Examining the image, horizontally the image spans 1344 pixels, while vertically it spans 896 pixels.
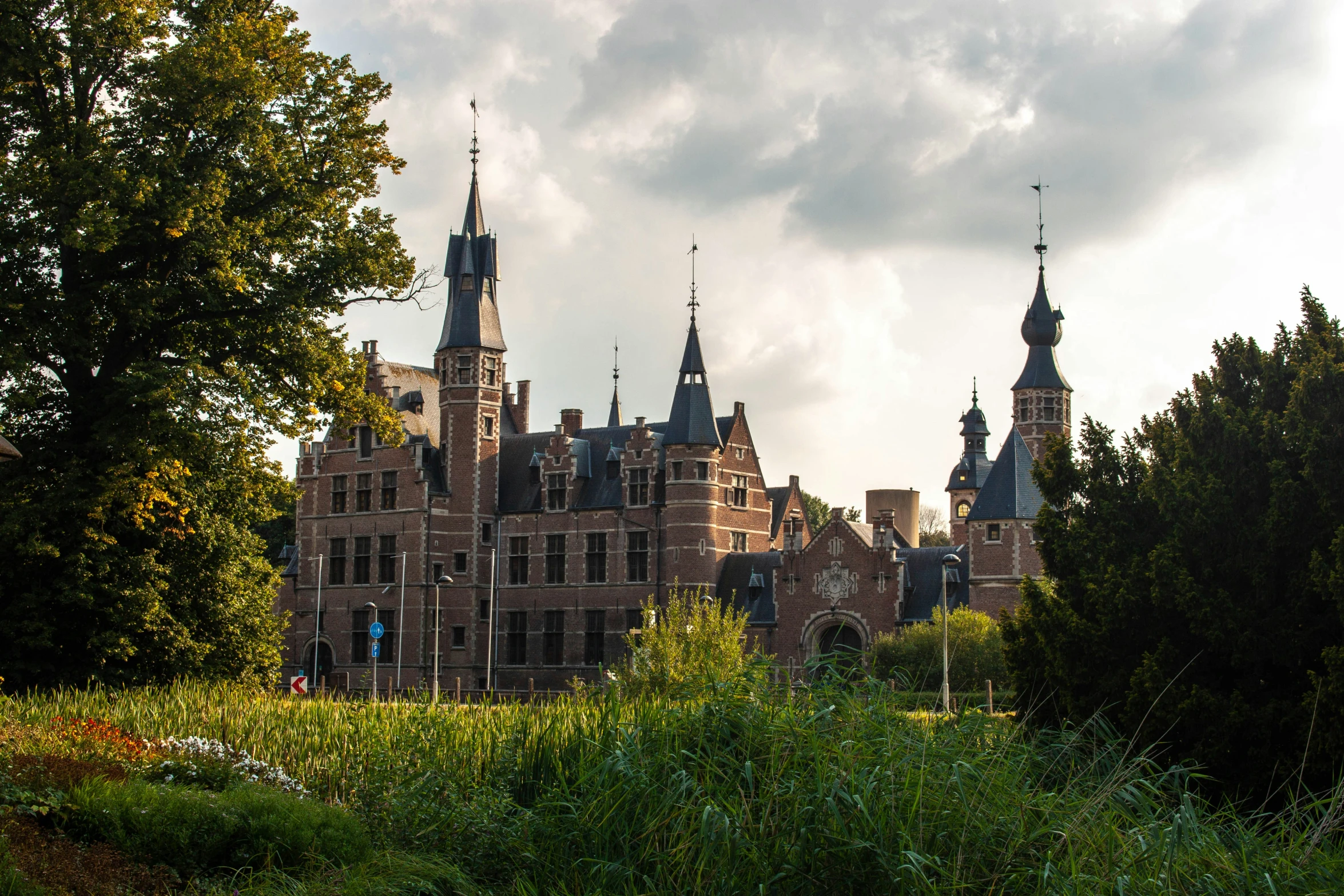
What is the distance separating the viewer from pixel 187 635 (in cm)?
2031

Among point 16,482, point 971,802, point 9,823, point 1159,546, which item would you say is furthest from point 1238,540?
point 16,482

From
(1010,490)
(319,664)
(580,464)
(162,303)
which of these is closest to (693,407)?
(580,464)

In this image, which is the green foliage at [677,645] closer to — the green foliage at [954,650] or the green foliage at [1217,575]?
the green foliage at [1217,575]

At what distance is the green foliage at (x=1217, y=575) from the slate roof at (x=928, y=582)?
24047 millimetres

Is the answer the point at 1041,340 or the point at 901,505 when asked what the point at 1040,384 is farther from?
the point at 901,505

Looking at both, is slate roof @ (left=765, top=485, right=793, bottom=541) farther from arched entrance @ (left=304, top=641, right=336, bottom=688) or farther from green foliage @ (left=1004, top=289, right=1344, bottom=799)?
green foliage @ (left=1004, top=289, right=1344, bottom=799)

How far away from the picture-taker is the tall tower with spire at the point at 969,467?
224ft

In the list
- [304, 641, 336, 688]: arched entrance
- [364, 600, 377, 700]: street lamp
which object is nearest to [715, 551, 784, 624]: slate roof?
[364, 600, 377, 700]: street lamp

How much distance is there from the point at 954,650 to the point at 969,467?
35.3 metres

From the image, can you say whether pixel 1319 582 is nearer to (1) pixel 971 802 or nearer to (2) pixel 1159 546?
(2) pixel 1159 546

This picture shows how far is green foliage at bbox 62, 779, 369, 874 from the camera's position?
8.63 meters

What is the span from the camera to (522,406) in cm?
5228

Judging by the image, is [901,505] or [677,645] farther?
[901,505]

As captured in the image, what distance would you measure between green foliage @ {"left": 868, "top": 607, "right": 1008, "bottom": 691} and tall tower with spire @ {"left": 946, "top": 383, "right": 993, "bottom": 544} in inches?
1225
